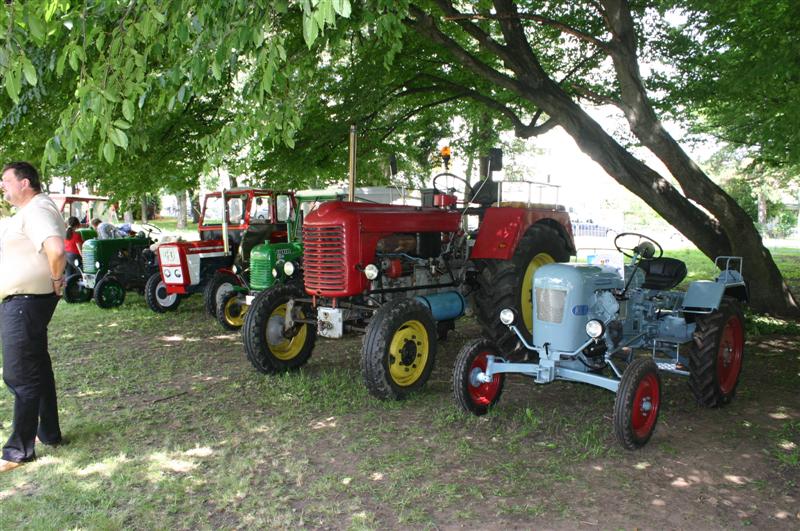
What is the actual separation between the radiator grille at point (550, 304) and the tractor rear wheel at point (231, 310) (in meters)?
4.41

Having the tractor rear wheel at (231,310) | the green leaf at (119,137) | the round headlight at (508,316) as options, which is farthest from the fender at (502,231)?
the green leaf at (119,137)

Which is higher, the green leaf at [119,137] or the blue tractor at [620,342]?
the green leaf at [119,137]

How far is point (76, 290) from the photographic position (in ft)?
34.2

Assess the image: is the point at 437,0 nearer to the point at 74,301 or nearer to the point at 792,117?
the point at 792,117

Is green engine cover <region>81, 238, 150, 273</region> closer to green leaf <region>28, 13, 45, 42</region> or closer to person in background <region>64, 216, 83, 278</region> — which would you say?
person in background <region>64, 216, 83, 278</region>

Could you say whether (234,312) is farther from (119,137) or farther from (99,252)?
(119,137)

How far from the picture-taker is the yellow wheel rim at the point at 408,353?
494 centimetres

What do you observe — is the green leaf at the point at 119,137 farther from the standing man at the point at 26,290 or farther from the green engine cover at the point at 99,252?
the green engine cover at the point at 99,252

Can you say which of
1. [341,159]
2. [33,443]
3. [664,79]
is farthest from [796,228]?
[33,443]

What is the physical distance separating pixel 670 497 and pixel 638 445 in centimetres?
60

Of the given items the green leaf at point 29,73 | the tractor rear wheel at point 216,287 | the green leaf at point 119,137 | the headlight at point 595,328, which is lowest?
the tractor rear wheel at point 216,287

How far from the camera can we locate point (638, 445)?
155 inches

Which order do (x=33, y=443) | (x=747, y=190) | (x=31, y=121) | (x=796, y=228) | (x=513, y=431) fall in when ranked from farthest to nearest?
(x=796, y=228)
(x=747, y=190)
(x=31, y=121)
(x=513, y=431)
(x=33, y=443)

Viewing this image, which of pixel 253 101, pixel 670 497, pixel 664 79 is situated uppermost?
pixel 664 79
